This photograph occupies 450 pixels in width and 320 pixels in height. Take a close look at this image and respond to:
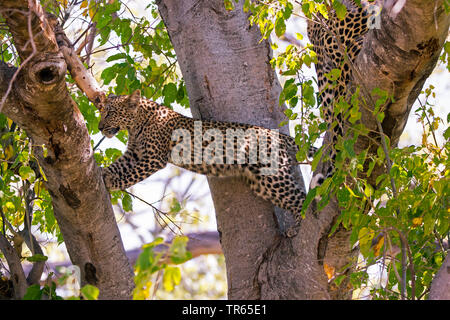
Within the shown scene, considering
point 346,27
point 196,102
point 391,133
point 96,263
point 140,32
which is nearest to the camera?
point 391,133

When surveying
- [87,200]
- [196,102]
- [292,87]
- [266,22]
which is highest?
[196,102]

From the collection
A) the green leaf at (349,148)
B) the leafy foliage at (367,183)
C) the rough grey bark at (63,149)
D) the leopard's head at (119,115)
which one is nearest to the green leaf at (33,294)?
the rough grey bark at (63,149)

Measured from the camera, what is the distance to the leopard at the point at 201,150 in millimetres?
6895

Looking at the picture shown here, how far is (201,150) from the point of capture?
768cm

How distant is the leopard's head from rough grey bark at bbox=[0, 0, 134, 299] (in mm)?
3216

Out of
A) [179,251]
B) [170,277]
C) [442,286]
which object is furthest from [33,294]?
[442,286]

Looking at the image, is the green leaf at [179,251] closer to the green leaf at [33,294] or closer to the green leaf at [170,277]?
the green leaf at [170,277]

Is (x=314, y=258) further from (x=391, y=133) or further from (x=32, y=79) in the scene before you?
(x=32, y=79)

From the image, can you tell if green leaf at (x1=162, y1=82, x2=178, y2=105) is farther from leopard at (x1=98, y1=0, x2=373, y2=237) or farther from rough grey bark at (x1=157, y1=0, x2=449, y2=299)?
rough grey bark at (x1=157, y1=0, x2=449, y2=299)

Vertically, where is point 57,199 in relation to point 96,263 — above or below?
above

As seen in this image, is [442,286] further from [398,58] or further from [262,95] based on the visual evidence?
[262,95]

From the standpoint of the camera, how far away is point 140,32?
8102 millimetres

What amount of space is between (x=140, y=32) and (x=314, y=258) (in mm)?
3910

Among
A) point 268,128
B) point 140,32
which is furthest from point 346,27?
point 140,32
